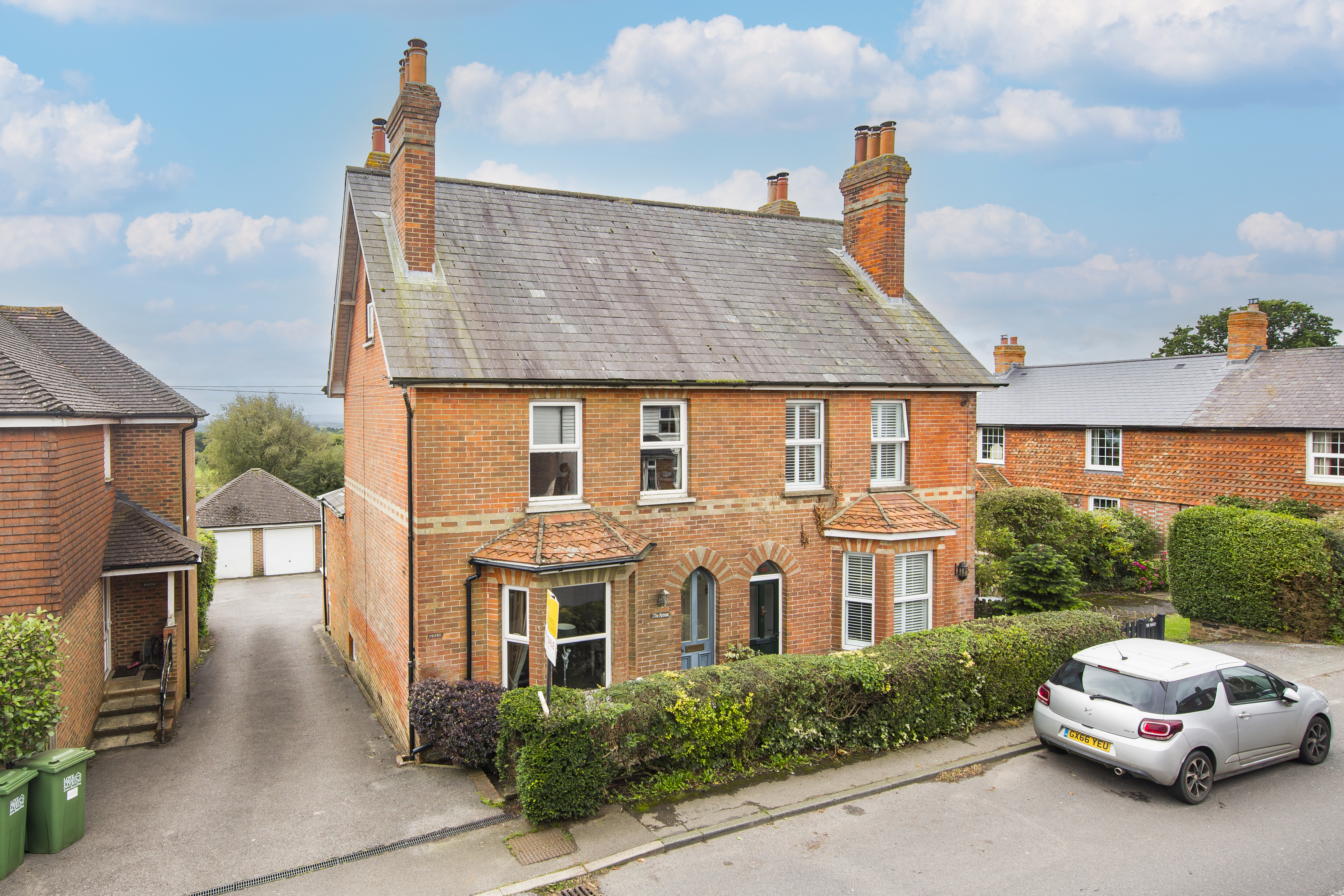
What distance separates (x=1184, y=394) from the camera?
28.4 meters

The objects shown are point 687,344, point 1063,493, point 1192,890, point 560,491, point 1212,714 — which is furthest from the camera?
point 1063,493

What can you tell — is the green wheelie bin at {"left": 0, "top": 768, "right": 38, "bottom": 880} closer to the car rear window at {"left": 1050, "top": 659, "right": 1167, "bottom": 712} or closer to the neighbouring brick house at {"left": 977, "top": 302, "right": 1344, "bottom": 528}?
the car rear window at {"left": 1050, "top": 659, "right": 1167, "bottom": 712}

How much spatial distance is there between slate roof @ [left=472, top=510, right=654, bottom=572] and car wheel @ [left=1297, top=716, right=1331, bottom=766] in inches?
379

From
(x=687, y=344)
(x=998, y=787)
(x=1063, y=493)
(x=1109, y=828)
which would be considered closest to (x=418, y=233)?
(x=687, y=344)

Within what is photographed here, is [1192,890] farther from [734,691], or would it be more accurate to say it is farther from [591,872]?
[591,872]

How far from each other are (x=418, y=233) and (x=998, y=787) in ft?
40.2

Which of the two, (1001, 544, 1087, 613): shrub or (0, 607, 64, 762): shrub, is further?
(1001, 544, 1087, 613): shrub

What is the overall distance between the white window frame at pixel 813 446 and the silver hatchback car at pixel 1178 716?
17.1 feet

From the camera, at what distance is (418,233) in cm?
1282

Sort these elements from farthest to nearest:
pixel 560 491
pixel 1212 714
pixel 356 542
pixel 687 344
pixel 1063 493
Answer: pixel 1063 493, pixel 356 542, pixel 687 344, pixel 560 491, pixel 1212 714

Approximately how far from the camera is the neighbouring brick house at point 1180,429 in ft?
77.5

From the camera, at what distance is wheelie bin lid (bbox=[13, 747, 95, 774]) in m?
8.48

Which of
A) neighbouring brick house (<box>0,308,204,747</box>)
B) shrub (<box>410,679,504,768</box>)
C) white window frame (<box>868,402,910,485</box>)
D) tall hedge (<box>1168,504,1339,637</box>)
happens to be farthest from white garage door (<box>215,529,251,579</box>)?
tall hedge (<box>1168,504,1339,637</box>)

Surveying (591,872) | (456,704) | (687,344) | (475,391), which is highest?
(687,344)
